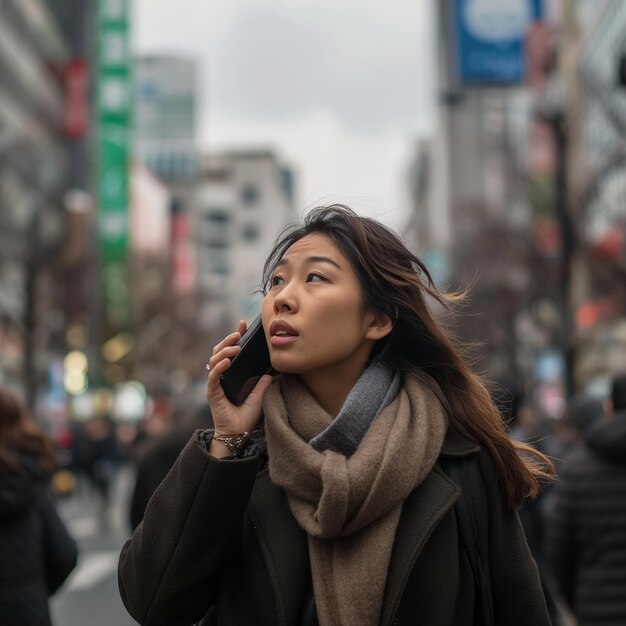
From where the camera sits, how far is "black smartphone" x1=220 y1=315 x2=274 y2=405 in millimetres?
2938

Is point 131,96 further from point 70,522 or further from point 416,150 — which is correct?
point 416,150

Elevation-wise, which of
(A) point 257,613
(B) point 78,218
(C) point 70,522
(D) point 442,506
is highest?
(B) point 78,218

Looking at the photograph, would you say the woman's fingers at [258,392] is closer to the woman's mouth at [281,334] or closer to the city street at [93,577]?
the woman's mouth at [281,334]

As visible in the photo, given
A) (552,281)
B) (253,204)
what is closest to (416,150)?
(253,204)

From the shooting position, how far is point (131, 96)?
71.4 metres

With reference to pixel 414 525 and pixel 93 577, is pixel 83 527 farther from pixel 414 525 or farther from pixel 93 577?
pixel 414 525

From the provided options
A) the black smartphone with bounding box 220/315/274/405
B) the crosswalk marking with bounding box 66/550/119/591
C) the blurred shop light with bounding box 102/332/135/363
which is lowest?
the crosswalk marking with bounding box 66/550/119/591

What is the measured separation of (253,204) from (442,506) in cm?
19156

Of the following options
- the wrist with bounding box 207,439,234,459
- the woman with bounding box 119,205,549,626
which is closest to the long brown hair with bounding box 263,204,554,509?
the woman with bounding box 119,205,549,626

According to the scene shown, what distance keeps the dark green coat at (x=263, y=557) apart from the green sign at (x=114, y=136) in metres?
65.9

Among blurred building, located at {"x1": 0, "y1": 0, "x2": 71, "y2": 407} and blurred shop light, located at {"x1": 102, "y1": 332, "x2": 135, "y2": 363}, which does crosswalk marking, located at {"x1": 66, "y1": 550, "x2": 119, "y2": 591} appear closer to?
blurred building, located at {"x1": 0, "y1": 0, "x2": 71, "y2": 407}

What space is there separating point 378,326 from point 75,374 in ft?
172

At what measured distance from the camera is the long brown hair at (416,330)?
2963mm

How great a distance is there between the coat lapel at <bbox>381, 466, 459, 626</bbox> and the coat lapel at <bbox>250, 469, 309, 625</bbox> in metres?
0.18
